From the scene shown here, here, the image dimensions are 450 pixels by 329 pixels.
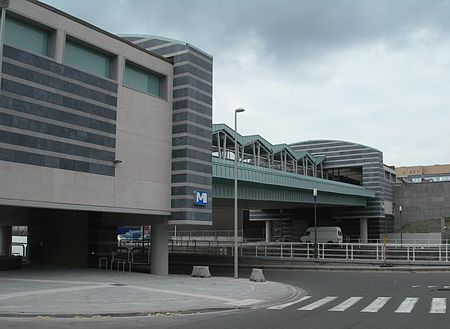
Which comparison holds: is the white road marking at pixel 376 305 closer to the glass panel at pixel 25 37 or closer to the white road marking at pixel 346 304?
the white road marking at pixel 346 304

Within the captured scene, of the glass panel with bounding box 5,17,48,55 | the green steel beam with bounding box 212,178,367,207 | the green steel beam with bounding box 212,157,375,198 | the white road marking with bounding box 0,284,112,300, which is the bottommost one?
the white road marking with bounding box 0,284,112,300

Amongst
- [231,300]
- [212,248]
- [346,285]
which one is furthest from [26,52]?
[212,248]

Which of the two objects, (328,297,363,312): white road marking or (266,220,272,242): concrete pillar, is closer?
(328,297,363,312): white road marking

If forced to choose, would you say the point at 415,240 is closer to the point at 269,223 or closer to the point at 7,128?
the point at 269,223

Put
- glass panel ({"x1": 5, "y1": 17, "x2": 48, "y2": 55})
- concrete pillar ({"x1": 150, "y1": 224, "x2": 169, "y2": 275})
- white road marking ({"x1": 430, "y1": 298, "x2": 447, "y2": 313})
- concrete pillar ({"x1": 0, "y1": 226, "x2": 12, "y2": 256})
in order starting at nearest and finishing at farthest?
white road marking ({"x1": 430, "y1": 298, "x2": 447, "y2": 313})
glass panel ({"x1": 5, "y1": 17, "x2": 48, "y2": 55})
concrete pillar ({"x1": 150, "y1": 224, "x2": 169, "y2": 275})
concrete pillar ({"x1": 0, "y1": 226, "x2": 12, "y2": 256})

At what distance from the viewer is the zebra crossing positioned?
15.8 meters

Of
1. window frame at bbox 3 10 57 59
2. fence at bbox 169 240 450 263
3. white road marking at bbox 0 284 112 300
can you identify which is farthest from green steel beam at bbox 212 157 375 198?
white road marking at bbox 0 284 112 300

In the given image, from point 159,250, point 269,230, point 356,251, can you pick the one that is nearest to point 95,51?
point 159,250

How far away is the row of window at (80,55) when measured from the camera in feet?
70.4

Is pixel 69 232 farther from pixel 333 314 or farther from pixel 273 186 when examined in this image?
pixel 333 314

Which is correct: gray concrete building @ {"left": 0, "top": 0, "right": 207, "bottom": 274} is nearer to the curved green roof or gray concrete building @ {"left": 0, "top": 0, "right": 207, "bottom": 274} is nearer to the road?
the road

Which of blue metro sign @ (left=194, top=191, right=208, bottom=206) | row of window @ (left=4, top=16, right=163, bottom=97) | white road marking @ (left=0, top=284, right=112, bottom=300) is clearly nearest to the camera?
white road marking @ (left=0, top=284, right=112, bottom=300)

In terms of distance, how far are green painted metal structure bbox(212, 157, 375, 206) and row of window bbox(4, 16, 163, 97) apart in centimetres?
731

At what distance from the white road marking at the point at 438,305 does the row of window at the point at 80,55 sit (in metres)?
17.0
